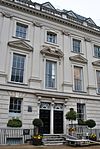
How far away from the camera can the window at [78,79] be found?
20716 mm

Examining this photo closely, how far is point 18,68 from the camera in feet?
58.7

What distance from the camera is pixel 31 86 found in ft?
57.5

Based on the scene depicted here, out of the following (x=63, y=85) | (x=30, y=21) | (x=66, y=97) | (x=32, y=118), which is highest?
(x=30, y=21)

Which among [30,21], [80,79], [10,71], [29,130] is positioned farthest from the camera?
[80,79]

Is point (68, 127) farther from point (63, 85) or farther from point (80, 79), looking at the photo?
point (80, 79)

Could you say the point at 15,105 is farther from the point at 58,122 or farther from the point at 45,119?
the point at 58,122

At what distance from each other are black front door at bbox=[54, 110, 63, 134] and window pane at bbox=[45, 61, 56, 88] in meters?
2.91

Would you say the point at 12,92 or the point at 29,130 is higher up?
the point at 12,92

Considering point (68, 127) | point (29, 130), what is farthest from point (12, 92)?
point (68, 127)

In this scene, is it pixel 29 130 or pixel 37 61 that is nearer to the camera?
pixel 29 130

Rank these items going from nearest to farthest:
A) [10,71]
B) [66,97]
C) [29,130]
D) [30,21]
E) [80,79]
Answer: [29,130] → [10,71] → [66,97] → [30,21] → [80,79]

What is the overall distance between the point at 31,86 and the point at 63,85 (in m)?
3.73

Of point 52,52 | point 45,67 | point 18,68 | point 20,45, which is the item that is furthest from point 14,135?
point 52,52

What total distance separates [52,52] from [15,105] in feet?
23.3
